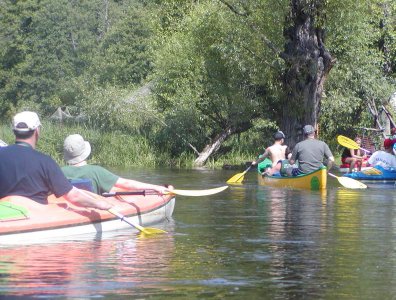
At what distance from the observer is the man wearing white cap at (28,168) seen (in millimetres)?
10148

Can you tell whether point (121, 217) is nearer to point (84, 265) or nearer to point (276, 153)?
point (84, 265)

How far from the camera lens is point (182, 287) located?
8.38 metres

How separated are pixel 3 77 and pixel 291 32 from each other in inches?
1663

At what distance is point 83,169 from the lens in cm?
1193

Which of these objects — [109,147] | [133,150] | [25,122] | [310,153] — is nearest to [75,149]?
[25,122]

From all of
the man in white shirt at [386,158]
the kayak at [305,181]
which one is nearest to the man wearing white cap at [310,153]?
the kayak at [305,181]

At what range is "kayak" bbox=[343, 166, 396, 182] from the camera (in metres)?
22.6

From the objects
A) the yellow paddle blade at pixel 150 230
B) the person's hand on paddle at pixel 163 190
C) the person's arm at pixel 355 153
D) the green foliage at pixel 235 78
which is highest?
the green foliage at pixel 235 78

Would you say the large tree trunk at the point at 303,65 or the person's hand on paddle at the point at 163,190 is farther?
the large tree trunk at the point at 303,65

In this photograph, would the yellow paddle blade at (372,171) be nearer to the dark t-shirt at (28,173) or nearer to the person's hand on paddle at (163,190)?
the person's hand on paddle at (163,190)

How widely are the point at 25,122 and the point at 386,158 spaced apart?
14.3 metres

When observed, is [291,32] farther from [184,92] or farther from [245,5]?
[184,92]

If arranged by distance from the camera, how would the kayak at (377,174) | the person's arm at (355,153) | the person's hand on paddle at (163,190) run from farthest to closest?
the person's arm at (355,153), the kayak at (377,174), the person's hand on paddle at (163,190)

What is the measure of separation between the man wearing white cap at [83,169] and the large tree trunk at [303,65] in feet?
49.0
